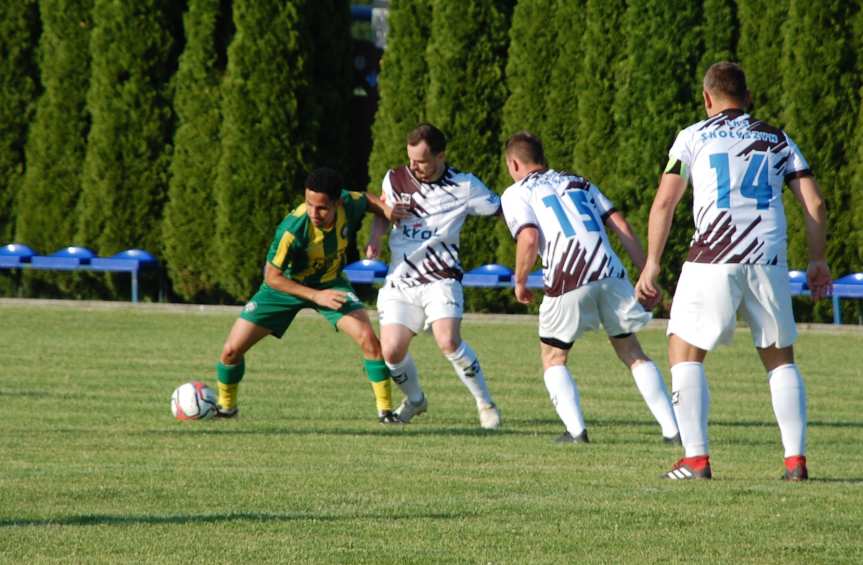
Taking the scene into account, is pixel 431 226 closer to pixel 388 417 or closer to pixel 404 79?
pixel 388 417

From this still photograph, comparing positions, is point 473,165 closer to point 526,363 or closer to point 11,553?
point 526,363

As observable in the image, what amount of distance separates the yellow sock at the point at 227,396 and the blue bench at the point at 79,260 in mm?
12535

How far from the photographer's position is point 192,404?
11586 millimetres

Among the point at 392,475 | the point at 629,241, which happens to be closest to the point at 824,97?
the point at 629,241

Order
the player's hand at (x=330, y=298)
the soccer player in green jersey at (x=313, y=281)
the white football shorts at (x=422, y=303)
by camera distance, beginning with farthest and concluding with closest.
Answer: the white football shorts at (x=422, y=303) < the soccer player in green jersey at (x=313, y=281) < the player's hand at (x=330, y=298)

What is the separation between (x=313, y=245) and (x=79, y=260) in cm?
1359

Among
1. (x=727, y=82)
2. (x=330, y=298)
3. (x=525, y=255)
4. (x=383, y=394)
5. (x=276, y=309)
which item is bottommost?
(x=383, y=394)

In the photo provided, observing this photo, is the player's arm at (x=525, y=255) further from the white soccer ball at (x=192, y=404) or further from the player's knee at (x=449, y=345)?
the white soccer ball at (x=192, y=404)

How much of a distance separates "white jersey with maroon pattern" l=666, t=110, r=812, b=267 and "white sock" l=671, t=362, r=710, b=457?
0.56 m

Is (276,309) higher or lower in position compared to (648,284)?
lower

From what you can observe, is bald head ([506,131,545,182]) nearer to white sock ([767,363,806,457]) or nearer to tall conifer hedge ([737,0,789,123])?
white sock ([767,363,806,457])

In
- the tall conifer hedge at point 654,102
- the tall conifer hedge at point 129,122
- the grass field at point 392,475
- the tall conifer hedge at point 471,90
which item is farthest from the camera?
the tall conifer hedge at point 129,122

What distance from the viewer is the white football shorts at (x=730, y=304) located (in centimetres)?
827

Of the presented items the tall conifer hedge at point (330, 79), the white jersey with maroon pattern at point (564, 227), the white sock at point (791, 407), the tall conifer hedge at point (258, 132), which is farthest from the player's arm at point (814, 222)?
the tall conifer hedge at point (330, 79)
